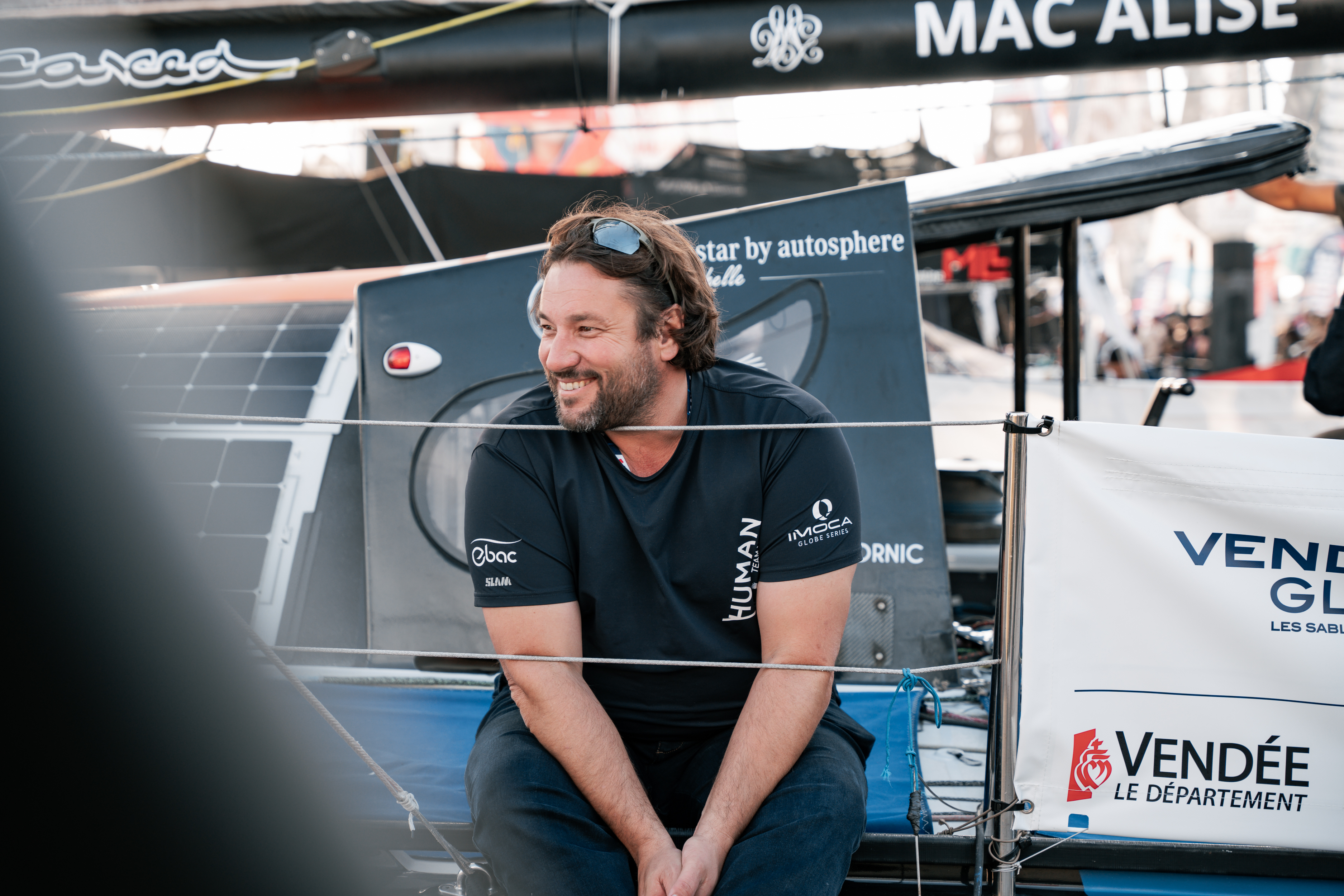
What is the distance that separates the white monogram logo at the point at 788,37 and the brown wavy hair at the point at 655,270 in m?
1.37

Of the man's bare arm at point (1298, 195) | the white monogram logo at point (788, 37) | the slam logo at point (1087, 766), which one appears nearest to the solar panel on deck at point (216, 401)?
the white monogram logo at point (788, 37)

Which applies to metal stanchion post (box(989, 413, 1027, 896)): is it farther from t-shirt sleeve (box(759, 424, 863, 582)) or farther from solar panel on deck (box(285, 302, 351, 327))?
solar panel on deck (box(285, 302, 351, 327))

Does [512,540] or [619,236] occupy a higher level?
[619,236]

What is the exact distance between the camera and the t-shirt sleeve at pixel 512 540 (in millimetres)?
1753

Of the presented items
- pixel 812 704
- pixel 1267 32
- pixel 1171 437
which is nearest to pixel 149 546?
pixel 812 704

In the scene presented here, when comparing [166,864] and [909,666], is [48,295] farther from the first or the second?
[909,666]

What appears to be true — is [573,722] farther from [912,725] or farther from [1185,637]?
[1185,637]

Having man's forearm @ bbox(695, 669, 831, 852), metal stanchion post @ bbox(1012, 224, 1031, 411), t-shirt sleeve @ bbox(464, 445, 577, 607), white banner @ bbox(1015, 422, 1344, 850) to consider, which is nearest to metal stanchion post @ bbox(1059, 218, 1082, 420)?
metal stanchion post @ bbox(1012, 224, 1031, 411)

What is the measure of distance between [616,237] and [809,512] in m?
0.66

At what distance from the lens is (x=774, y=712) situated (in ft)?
5.55

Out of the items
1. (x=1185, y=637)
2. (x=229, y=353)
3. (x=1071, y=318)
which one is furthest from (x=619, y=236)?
(x=1071, y=318)

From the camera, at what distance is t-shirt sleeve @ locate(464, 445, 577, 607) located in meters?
1.75

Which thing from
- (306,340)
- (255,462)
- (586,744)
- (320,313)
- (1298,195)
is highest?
(1298,195)

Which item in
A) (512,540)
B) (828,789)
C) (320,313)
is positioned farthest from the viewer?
(320,313)
